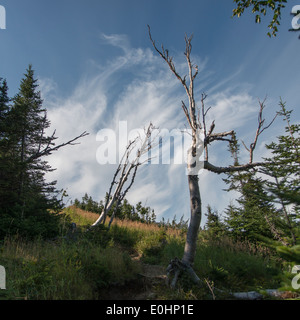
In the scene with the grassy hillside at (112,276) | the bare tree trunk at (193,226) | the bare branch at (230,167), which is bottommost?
the grassy hillside at (112,276)

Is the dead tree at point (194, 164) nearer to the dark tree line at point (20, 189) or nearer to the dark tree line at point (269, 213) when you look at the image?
the dark tree line at point (269, 213)

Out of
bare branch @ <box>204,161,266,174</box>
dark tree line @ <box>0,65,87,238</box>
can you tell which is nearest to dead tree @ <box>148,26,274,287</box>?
bare branch @ <box>204,161,266,174</box>

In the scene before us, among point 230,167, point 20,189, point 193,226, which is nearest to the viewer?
point 193,226

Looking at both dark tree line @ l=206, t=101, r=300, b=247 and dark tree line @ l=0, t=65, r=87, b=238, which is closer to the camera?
dark tree line @ l=206, t=101, r=300, b=247

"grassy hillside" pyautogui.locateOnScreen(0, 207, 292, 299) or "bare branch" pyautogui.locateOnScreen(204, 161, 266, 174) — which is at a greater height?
"bare branch" pyautogui.locateOnScreen(204, 161, 266, 174)

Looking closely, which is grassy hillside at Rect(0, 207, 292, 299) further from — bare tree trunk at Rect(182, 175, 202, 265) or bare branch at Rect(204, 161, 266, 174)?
bare branch at Rect(204, 161, 266, 174)

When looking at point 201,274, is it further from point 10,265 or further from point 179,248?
point 10,265

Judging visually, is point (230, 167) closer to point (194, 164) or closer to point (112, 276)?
point (194, 164)

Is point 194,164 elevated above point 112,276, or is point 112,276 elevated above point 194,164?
point 194,164

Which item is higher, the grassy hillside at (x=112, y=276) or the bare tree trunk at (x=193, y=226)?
the bare tree trunk at (x=193, y=226)

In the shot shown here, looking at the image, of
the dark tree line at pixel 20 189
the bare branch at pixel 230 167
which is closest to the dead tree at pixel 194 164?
the bare branch at pixel 230 167

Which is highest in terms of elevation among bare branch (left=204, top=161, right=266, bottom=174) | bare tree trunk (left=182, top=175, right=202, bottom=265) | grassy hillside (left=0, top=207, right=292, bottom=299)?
bare branch (left=204, top=161, right=266, bottom=174)

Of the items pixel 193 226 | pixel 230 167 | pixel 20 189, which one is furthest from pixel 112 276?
pixel 20 189
